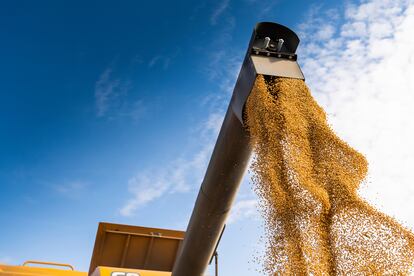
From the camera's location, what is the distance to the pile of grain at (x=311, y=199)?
9.58ft

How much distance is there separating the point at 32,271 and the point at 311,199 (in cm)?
329

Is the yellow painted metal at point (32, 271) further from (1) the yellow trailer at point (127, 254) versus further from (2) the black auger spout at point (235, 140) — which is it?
(2) the black auger spout at point (235, 140)

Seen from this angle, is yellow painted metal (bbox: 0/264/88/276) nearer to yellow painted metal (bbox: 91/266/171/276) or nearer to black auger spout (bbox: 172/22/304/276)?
yellow painted metal (bbox: 91/266/171/276)

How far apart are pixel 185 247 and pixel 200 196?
1.75 feet

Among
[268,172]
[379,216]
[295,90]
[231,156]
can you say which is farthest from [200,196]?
[379,216]

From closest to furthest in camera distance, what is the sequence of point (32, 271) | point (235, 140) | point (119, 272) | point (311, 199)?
point (311, 199)
point (235, 140)
point (119, 272)
point (32, 271)

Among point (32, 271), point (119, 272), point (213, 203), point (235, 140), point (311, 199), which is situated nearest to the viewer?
point (311, 199)

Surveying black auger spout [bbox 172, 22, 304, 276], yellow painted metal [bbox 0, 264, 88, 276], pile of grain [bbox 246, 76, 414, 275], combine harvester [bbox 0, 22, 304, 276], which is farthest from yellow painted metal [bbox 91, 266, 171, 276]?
pile of grain [bbox 246, 76, 414, 275]

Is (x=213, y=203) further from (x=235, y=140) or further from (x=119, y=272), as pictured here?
(x=119, y=272)

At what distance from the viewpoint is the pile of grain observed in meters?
2.92

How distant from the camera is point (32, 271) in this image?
4.95m

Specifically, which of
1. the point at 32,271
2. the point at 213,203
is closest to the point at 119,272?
the point at 32,271

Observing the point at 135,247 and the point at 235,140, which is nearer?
the point at 235,140

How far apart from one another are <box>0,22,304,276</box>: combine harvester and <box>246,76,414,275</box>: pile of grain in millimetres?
166
